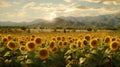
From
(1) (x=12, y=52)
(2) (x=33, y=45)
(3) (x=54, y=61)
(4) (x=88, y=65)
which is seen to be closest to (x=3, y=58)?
(1) (x=12, y=52)

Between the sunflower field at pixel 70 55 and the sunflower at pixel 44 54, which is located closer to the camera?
the sunflower field at pixel 70 55

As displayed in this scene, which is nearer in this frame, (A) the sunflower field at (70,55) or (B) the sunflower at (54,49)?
(A) the sunflower field at (70,55)

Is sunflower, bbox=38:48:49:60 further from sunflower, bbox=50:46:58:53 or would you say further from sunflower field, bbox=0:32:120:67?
sunflower, bbox=50:46:58:53

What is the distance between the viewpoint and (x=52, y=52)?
35.3 feet

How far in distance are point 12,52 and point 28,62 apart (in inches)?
84.6

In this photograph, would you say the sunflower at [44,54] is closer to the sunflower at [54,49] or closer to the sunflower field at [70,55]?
the sunflower field at [70,55]

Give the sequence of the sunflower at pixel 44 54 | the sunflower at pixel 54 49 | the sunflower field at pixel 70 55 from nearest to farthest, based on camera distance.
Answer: the sunflower field at pixel 70 55 < the sunflower at pixel 44 54 < the sunflower at pixel 54 49

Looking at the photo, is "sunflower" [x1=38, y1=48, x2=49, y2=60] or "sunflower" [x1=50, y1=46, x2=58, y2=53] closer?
"sunflower" [x1=38, y1=48, x2=49, y2=60]

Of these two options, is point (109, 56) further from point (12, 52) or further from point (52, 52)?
point (12, 52)

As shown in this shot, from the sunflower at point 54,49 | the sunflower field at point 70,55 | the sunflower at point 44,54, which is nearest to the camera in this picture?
the sunflower field at point 70,55

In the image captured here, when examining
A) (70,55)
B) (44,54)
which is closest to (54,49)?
(70,55)

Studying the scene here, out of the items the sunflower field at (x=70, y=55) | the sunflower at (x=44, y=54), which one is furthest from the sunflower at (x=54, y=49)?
the sunflower at (x=44, y=54)

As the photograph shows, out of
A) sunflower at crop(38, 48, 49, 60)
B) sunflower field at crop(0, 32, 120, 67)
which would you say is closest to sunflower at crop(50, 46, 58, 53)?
sunflower field at crop(0, 32, 120, 67)

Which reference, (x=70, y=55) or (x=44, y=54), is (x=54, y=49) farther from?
(x=44, y=54)
